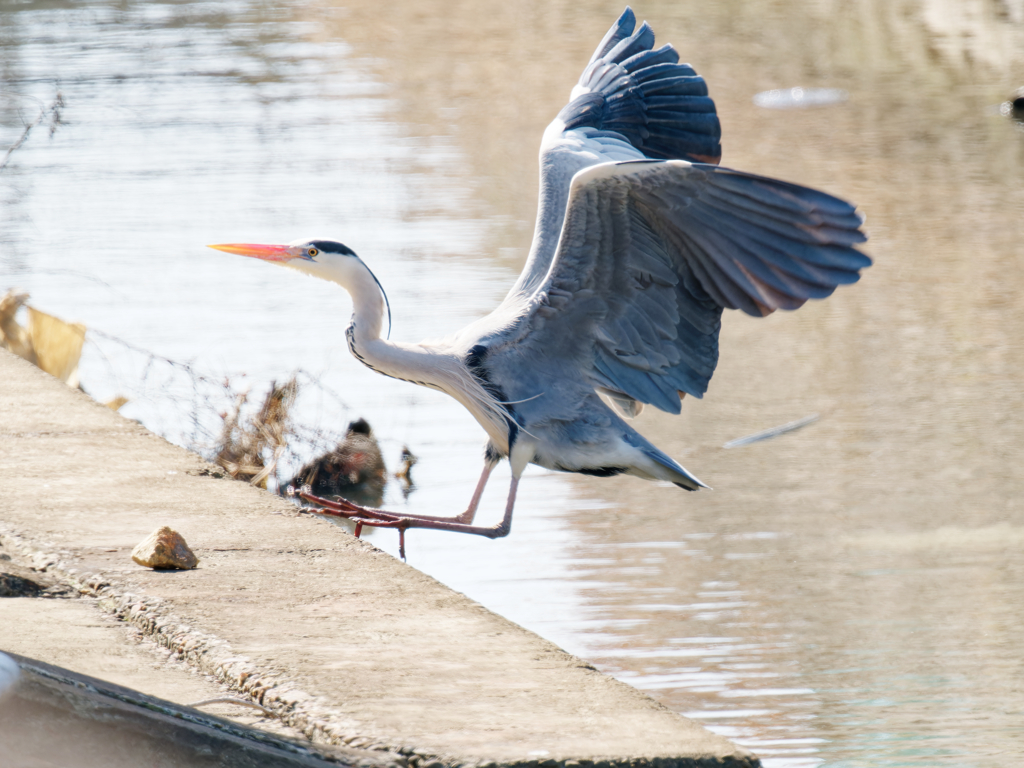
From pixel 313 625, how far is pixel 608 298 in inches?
50.6

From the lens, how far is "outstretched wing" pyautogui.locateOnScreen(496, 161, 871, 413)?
3.75m

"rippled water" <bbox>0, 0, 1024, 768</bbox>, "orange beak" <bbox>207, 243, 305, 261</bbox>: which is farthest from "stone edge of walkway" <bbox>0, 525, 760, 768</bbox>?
"rippled water" <bbox>0, 0, 1024, 768</bbox>

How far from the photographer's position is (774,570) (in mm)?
4758

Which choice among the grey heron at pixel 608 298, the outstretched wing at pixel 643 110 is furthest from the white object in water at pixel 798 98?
the grey heron at pixel 608 298

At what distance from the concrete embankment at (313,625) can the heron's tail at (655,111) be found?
157 cm

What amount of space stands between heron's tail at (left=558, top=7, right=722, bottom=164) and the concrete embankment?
1567 millimetres

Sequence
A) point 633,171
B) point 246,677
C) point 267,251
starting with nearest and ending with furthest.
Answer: point 246,677, point 633,171, point 267,251

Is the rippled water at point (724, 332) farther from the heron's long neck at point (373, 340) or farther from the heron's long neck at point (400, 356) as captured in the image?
the heron's long neck at point (373, 340)

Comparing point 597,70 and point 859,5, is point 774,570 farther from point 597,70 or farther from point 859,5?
point 859,5

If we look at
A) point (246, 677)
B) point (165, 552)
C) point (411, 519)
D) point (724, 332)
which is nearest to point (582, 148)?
point (411, 519)

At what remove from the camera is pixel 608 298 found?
4.03 meters

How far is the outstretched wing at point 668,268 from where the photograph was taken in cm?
375

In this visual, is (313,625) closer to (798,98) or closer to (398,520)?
(398,520)

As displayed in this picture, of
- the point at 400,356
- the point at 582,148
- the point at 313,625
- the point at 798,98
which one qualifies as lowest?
the point at 798,98
